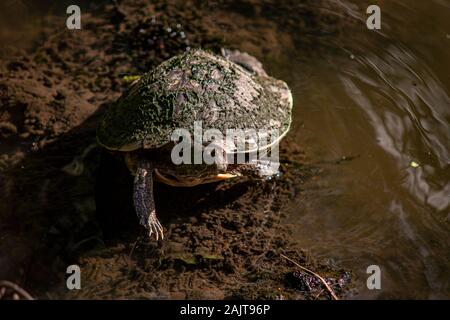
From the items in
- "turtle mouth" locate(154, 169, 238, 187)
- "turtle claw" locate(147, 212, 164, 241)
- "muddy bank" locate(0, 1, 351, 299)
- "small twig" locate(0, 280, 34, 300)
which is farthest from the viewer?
"turtle mouth" locate(154, 169, 238, 187)

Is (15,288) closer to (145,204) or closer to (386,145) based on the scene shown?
(145,204)

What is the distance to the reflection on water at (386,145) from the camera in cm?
377

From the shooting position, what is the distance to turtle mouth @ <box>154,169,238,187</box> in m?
3.91

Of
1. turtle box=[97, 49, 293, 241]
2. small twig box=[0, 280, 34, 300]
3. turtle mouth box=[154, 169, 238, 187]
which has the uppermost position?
turtle box=[97, 49, 293, 241]

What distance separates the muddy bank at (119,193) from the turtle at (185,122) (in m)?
0.23

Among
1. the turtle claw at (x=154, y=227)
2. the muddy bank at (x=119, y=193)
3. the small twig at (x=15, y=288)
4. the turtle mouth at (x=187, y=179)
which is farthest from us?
the turtle mouth at (x=187, y=179)

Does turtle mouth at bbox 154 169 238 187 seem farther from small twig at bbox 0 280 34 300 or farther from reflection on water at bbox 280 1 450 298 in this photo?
small twig at bbox 0 280 34 300

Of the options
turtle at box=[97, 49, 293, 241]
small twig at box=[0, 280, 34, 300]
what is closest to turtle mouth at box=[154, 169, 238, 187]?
turtle at box=[97, 49, 293, 241]

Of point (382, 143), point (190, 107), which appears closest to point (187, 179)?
point (190, 107)

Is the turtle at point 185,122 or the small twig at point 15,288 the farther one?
the turtle at point 185,122

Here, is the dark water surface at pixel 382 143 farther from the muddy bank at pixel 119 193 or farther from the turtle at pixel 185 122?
the turtle at pixel 185 122

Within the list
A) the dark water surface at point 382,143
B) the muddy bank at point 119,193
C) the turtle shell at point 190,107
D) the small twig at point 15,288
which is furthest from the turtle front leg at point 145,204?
the dark water surface at point 382,143

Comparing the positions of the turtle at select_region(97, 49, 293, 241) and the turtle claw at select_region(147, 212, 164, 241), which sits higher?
the turtle at select_region(97, 49, 293, 241)
